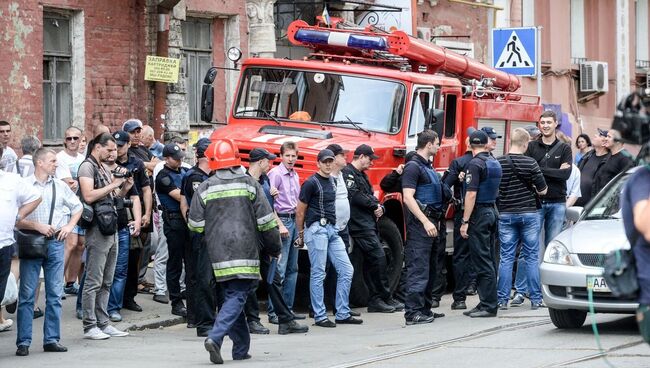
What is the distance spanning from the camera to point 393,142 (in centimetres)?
1764

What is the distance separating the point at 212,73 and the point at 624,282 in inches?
407

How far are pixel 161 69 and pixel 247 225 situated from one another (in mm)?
10265

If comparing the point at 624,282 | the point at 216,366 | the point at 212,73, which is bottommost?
the point at 216,366

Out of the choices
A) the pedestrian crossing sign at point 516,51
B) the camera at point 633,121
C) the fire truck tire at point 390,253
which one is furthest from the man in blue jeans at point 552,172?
the camera at point 633,121

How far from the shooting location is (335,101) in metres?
17.9

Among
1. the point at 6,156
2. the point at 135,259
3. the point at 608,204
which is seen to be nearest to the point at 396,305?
→ the point at 135,259

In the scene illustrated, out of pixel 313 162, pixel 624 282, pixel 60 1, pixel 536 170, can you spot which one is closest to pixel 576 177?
pixel 536 170

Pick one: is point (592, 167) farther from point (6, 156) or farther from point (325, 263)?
point (6, 156)

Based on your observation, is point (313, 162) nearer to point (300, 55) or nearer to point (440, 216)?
point (440, 216)

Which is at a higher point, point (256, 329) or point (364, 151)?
point (364, 151)

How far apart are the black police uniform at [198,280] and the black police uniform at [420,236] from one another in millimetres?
2033

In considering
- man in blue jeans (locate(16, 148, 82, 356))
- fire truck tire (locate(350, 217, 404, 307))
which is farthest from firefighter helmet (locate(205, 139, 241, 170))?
fire truck tire (locate(350, 217, 404, 307))


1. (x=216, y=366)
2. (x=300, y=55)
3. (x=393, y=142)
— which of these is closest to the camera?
(x=216, y=366)

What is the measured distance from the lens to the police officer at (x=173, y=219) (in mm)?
15961
